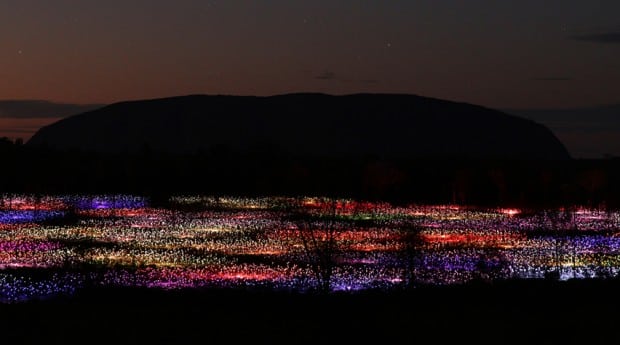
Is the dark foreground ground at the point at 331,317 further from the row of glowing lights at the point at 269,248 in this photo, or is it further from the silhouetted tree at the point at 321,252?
the row of glowing lights at the point at 269,248

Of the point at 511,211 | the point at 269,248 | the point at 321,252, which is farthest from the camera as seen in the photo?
the point at 511,211

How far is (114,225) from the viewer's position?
32188mm

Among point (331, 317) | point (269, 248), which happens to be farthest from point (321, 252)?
point (269, 248)

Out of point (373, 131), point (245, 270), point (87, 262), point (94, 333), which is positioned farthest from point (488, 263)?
point (373, 131)

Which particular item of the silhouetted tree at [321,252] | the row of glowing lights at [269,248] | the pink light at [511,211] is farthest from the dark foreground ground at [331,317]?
the pink light at [511,211]

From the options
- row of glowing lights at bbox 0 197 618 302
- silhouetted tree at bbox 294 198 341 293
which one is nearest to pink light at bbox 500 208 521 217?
row of glowing lights at bbox 0 197 618 302

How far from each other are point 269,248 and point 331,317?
11948 millimetres

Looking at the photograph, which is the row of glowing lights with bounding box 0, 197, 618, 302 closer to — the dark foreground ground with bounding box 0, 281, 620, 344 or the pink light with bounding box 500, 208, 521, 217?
the dark foreground ground with bounding box 0, 281, 620, 344

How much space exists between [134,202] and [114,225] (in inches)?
507

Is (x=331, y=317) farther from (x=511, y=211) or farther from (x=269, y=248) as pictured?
(x=511, y=211)

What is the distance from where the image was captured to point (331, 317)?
14.6 meters

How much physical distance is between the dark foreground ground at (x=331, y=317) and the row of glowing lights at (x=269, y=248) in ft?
7.12

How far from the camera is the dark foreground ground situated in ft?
43.3

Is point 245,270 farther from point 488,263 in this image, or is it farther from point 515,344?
point 515,344
